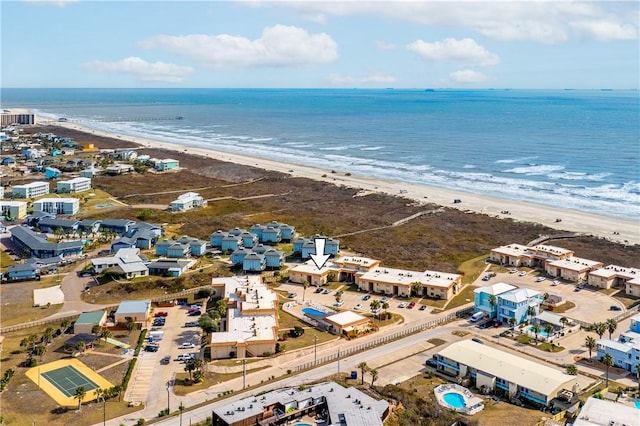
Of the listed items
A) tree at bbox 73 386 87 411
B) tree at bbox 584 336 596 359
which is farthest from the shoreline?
tree at bbox 73 386 87 411

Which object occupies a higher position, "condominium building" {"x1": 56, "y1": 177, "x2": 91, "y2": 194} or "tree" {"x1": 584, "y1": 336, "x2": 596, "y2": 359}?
"condominium building" {"x1": 56, "y1": 177, "x2": 91, "y2": 194}

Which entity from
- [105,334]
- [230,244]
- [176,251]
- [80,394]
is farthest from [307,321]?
[176,251]

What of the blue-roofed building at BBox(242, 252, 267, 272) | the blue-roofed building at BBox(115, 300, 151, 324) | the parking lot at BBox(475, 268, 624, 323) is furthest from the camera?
the blue-roofed building at BBox(242, 252, 267, 272)

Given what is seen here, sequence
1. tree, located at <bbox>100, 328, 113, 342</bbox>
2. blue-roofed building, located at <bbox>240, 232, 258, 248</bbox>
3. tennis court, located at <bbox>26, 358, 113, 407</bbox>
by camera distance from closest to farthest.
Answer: tennis court, located at <bbox>26, 358, 113, 407</bbox> → tree, located at <bbox>100, 328, 113, 342</bbox> → blue-roofed building, located at <bbox>240, 232, 258, 248</bbox>

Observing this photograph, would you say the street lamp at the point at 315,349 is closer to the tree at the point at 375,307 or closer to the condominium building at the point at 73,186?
the tree at the point at 375,307

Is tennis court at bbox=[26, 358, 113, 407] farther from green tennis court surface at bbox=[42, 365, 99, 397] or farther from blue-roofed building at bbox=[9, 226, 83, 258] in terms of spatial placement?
Answer: blue-roofed building at bbox=[9, 226, 83, 258]

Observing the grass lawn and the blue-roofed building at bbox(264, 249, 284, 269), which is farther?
the blue-roofed building at bbox(264, 249, 284, 269)

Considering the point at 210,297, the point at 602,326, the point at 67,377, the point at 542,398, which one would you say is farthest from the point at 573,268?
the point at 67,377
